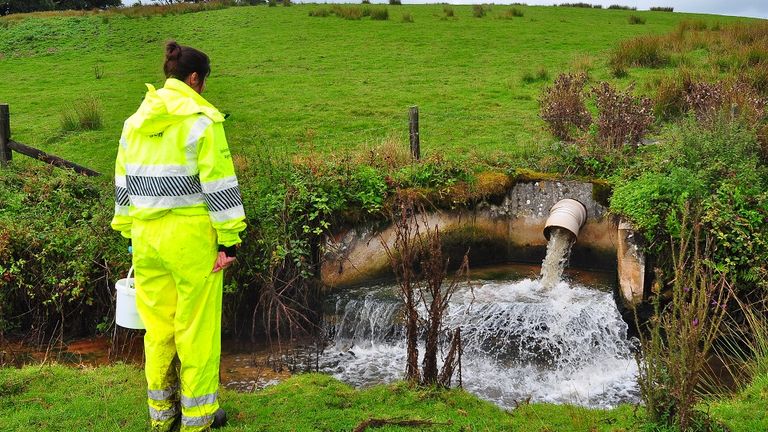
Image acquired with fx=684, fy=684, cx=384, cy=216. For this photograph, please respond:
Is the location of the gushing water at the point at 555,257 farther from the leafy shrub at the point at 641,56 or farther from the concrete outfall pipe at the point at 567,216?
the leafy shrub at the point at 641,56

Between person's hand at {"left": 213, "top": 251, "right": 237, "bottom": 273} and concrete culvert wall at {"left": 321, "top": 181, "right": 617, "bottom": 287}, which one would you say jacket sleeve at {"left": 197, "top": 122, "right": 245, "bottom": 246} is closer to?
person's hand at {"left": 213, "top": 251, "right": 237, "bottom": 273}

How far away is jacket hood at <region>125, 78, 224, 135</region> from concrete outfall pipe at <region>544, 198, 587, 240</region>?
18.4 feet

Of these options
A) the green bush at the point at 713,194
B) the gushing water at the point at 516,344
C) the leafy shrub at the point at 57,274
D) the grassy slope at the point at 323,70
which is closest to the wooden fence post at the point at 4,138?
the grassy slope at the point at 323,70

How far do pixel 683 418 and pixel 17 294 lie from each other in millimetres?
7073

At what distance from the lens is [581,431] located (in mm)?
4938

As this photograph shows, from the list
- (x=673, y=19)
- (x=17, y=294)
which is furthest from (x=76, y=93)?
(x=673, y=19)

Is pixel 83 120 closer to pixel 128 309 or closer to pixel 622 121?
pixel 128 309

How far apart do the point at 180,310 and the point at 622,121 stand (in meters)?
8.30

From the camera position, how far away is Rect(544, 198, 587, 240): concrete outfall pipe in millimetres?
9008

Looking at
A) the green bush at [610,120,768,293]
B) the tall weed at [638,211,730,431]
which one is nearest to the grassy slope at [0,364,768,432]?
the tall weed at [638,211,730,431]

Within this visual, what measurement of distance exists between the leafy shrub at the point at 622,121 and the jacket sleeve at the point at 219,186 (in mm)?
7444

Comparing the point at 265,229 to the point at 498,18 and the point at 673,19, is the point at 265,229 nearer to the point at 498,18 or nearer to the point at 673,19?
the point at 498,18

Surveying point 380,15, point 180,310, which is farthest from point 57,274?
point 380,15

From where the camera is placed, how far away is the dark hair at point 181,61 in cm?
463
